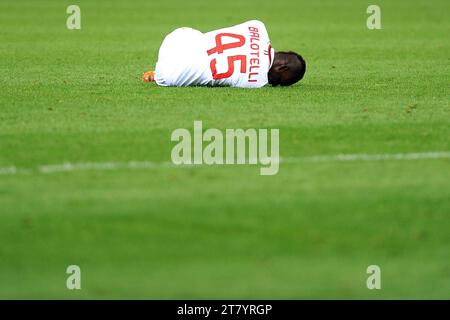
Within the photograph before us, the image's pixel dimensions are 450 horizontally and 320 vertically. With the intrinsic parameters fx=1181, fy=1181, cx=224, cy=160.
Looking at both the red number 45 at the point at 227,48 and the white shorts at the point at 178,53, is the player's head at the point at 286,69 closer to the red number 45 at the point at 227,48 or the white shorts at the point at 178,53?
the red number 45 at the point at 227,48

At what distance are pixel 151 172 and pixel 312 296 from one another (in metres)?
2.93

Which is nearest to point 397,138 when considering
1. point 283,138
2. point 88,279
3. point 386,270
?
point 283,138

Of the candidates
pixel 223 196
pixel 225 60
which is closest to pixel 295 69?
pixel 225 60

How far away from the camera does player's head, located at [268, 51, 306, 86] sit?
15.5m

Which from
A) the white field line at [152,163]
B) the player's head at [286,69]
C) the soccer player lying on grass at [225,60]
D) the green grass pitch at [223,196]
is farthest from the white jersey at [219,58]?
the white field line at [152,163]

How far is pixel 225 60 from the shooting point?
15062mm

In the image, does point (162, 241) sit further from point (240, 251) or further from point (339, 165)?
point (339, 165)

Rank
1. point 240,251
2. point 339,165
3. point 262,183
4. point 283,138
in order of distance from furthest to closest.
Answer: point 283,138 → point 339,165 → point 262,183 → point 240,251

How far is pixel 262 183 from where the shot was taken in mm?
9938

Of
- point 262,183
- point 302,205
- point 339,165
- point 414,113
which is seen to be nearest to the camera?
point 302,205

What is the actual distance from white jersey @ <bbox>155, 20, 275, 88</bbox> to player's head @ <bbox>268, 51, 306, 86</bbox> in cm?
16

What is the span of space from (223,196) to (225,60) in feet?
18.9

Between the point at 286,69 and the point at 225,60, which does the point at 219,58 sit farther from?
the point at 286,69

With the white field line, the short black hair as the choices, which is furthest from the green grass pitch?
the short black hair
